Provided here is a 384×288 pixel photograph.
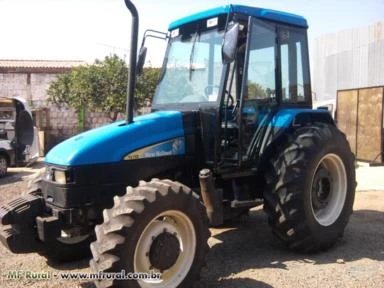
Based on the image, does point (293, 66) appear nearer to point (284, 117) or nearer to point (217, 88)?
point (284, 117)

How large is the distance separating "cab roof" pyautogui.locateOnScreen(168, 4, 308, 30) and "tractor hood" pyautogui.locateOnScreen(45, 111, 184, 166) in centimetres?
117

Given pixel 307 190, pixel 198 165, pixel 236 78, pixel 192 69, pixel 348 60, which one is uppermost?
pixel 348 60

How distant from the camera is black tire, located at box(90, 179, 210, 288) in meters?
3.64

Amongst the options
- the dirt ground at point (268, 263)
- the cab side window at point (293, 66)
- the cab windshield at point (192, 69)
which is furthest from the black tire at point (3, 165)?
the cab side window at point (293, 66)

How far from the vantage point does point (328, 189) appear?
5.64 meters

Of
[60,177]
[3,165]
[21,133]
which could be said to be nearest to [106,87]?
[21,133]

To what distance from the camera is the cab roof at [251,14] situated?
490cm

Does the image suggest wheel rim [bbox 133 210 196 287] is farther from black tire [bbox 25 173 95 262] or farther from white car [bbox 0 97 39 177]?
white car [bbox 0 97 39 177]

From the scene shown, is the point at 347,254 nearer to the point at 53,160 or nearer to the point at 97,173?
the point at 97,173

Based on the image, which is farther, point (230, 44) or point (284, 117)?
point (284, 117)

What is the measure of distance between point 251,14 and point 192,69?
886 millimetres

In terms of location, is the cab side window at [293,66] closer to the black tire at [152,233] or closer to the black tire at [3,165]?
the black tire at [152,233]

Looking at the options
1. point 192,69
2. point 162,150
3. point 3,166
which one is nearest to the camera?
point 162,150

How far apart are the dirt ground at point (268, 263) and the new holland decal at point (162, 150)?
1.26 m
